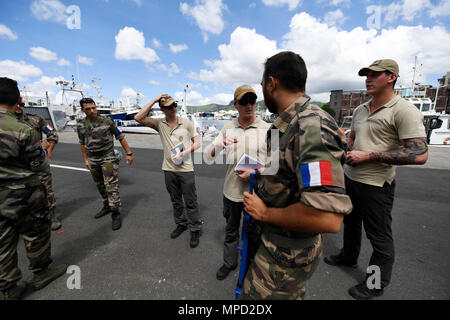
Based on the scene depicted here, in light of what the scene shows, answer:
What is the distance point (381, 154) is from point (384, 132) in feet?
0.77

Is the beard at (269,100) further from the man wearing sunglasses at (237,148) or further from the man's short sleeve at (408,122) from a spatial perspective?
the man's short sleeve at (408,122)

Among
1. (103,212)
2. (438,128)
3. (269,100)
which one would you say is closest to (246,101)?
(269,100)

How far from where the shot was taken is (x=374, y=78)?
1795mm

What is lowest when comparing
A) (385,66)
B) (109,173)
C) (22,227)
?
(22,227)

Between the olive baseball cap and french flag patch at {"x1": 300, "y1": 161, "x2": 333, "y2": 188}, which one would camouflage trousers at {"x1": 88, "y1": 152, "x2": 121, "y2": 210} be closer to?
french flag patch at {"x1": 300, "y1": 161, "x2": 333, "y2": 188}

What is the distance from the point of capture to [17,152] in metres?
1.75

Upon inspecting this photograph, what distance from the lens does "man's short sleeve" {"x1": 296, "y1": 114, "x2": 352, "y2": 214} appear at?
821 millimetres

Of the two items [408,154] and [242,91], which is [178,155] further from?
[408,154]

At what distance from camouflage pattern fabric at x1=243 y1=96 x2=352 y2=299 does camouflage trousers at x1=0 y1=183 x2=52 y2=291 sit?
7.15 feet

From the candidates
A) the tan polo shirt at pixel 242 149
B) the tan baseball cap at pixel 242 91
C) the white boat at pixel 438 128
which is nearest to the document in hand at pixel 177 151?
the tan polo shirt at pixel 242 149

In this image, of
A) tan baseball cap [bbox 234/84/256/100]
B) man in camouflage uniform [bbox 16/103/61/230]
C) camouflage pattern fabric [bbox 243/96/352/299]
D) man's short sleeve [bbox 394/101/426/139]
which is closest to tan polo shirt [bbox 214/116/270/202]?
tan baseball cap [bbox 234/84/256/100]
